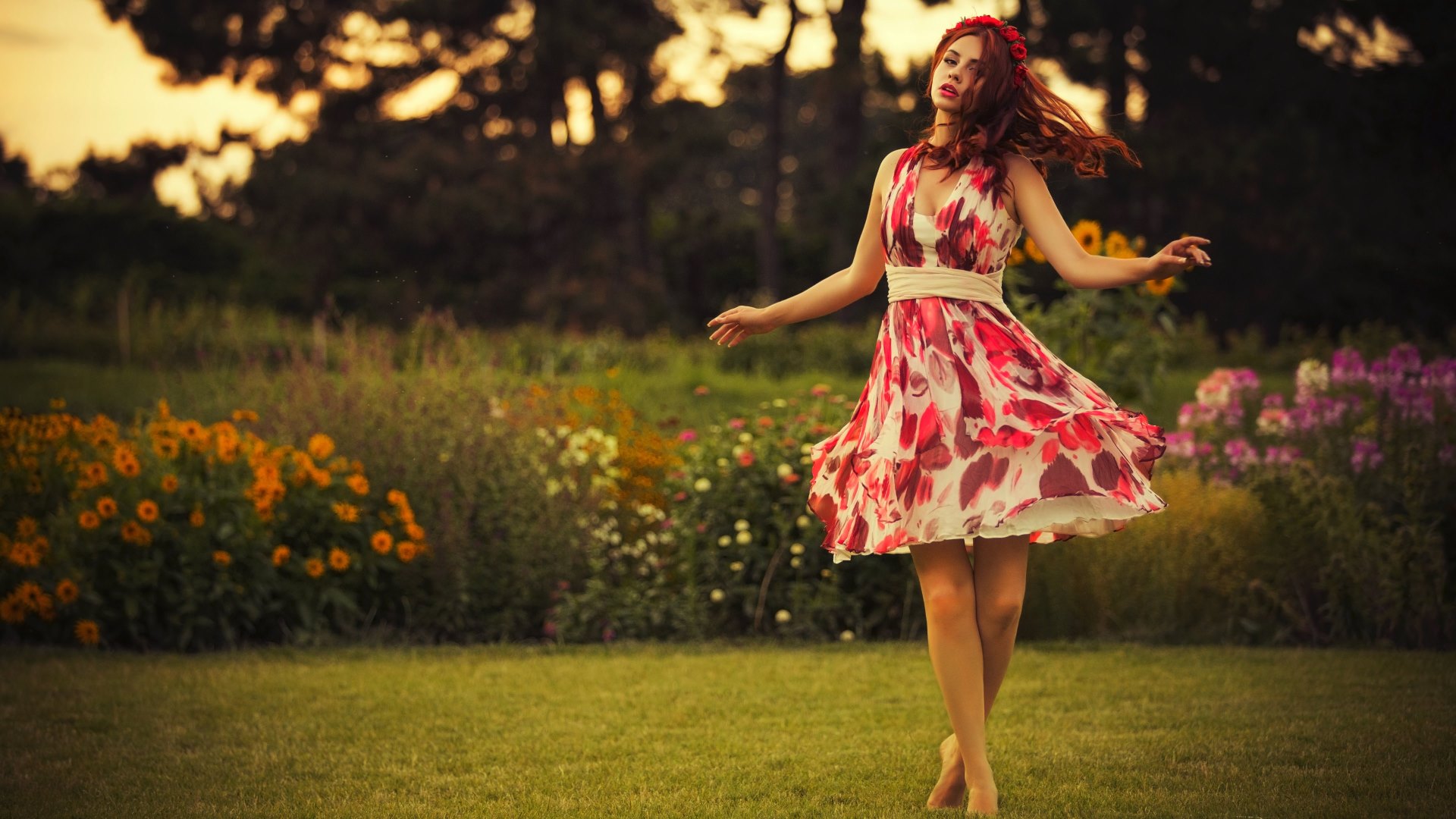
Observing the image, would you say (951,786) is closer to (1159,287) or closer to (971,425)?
(971,425)

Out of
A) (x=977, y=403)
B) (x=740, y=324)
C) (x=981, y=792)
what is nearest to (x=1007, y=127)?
(x=977, y=403)

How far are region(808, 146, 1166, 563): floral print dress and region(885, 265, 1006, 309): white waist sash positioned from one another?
0.01m

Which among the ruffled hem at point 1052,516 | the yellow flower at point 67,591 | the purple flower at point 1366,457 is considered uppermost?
the ruffled hem at point 1052,516

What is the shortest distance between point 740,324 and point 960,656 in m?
0.94

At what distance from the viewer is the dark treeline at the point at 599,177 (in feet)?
63.7

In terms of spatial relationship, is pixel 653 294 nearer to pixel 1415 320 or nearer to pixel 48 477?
pixel 1415 320

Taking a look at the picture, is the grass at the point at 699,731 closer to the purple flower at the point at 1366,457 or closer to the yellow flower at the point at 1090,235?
the purple flower at the point at 1366,457

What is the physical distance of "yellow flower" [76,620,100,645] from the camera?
511 centimetres

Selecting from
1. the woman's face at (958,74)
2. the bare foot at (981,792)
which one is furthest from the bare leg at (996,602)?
the woman's face at (958,74)

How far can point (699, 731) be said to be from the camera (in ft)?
13.1

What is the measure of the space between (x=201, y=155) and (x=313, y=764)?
2048cm

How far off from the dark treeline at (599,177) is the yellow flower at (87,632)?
46.9ft

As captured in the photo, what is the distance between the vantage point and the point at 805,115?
3972 cm

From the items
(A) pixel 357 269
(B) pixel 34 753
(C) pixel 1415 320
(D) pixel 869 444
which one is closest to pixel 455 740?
(B) pixel 34 753
